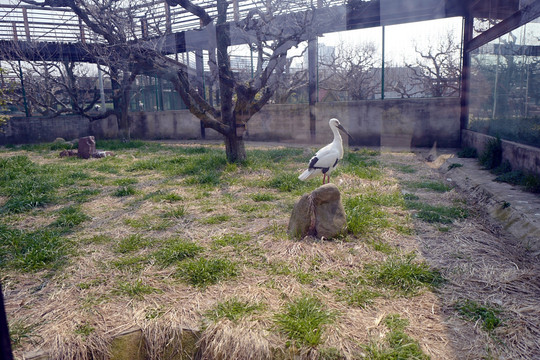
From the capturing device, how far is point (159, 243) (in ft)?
14.7

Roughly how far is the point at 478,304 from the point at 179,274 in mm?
2586

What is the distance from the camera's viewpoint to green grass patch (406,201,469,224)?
507 cm

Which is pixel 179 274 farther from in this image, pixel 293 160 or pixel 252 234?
pixel 293 160

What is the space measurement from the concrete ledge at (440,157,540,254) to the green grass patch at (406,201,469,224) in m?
0.44

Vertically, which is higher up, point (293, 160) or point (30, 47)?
point (30, 47)

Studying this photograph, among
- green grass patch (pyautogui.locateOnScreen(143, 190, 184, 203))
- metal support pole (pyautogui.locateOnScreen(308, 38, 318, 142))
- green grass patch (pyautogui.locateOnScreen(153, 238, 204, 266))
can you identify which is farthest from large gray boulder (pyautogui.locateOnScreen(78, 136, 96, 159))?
green grass patch (pyautogui.locateOnScreen(153, 238, 204, 266))

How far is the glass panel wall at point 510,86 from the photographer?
6.83 m

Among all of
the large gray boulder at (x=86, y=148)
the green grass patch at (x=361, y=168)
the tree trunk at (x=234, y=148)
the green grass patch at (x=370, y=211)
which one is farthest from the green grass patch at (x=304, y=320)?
the large gray boulder at (x=86, y=148)

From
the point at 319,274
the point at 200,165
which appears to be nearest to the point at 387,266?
the point at 319,274

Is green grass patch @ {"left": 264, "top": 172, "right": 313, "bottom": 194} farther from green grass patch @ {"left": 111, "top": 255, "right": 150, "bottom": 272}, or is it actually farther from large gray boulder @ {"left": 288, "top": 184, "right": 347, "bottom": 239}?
green grass patch @ {"left": 111, "top": 255, "right": 150, "bottom": 272}

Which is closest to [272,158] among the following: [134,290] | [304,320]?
[134,290]

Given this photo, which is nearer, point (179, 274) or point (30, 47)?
point (179, 274)

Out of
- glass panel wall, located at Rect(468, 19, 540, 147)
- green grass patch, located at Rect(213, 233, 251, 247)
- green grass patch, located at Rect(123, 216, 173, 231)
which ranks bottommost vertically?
green grass patch, located at Rect(213, 233, 251, 247)

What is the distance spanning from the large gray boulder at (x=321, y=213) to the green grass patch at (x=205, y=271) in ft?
3.20
